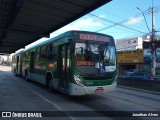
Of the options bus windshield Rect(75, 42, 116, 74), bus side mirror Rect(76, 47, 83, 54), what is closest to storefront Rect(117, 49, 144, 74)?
bus windshield Rect(75, 42, 116, 74)

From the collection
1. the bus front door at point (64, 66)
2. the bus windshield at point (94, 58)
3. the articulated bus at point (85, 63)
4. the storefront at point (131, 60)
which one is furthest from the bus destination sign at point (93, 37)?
the storefront at point (131, 60)


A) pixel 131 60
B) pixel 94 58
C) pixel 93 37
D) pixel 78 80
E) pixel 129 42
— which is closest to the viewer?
pixel 78 80

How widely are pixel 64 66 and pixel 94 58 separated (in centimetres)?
169

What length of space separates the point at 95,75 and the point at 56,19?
7.51m

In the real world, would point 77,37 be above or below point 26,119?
above

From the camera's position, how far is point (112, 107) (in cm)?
1029

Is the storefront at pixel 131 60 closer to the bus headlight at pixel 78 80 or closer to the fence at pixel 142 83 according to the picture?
the fence at pixel 142 83

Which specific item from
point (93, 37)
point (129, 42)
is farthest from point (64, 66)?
point (129, 42)

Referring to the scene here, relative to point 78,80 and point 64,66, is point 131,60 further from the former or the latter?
point 78,80

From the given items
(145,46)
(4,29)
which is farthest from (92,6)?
(145,46)

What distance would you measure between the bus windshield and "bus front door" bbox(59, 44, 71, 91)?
2.25 feet

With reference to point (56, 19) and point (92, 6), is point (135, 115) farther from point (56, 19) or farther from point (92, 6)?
point (56, 19)

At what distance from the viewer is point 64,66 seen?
1224 centimetres

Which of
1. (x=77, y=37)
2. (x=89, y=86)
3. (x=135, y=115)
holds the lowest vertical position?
(x=135, y=115)
